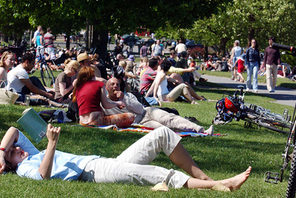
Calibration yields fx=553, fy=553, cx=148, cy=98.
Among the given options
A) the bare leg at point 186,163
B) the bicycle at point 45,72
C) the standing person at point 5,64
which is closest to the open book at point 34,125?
the bare leg at point 186,163

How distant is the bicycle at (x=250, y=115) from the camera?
1064cm

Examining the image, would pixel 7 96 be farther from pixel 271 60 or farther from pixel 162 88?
pixel 271 60

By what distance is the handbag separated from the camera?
39.0 feet

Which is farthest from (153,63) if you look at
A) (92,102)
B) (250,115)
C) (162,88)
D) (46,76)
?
(92,102)

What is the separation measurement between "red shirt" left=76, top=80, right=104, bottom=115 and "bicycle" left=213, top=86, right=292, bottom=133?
3.09 meters

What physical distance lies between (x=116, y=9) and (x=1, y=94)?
30.2 ft

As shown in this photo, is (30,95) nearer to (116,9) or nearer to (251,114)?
(251,114)

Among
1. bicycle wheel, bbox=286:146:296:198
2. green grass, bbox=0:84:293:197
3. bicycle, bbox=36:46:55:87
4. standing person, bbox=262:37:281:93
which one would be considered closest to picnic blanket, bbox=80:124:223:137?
green grass, bbox=0:84:293:197

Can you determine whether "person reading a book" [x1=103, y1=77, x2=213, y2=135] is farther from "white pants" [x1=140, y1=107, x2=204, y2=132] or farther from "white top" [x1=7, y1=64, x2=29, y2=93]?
"white top" [x1=7, y1=64, x2=29, y2=93]

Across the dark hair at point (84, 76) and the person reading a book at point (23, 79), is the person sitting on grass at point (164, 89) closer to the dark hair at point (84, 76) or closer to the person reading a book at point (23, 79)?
the person reading a book at point (23, 79)

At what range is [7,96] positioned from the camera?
1190 cm

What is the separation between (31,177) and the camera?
5.48 m

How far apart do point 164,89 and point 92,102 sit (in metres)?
6.19

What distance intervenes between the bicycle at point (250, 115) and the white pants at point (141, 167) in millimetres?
5286
